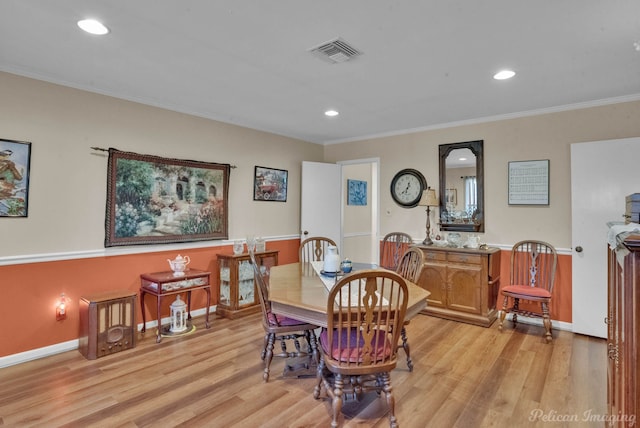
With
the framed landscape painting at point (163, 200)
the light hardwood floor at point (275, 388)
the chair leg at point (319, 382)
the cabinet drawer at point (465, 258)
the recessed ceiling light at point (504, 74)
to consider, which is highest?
the recessed ceiling light at point (504, 74)

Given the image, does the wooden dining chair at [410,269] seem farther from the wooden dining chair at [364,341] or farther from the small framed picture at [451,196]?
the small framed picture at [451,196]

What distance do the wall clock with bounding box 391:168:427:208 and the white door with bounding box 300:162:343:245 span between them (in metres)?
0.96

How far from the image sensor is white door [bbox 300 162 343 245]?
515 cm

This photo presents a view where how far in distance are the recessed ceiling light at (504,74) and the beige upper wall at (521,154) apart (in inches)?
49.5

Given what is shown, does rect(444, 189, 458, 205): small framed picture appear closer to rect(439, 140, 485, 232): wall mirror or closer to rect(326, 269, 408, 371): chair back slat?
rect(439, 140, 485, 232): wall mirror

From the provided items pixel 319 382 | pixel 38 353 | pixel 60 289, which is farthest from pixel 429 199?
pixel 38 353

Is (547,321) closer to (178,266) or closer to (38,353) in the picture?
(178,266)

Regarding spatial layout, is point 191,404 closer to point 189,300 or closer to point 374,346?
point 374,346

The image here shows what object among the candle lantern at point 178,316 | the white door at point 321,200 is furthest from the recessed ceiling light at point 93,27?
the white door at point 321,200

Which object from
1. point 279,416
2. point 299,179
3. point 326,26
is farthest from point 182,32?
point 299,179

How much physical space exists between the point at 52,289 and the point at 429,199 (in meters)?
3.98

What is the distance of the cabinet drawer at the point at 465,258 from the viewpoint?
3.76 m

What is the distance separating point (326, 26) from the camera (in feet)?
6.81

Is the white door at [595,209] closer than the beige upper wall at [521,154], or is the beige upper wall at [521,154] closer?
the white door at [595,209]
